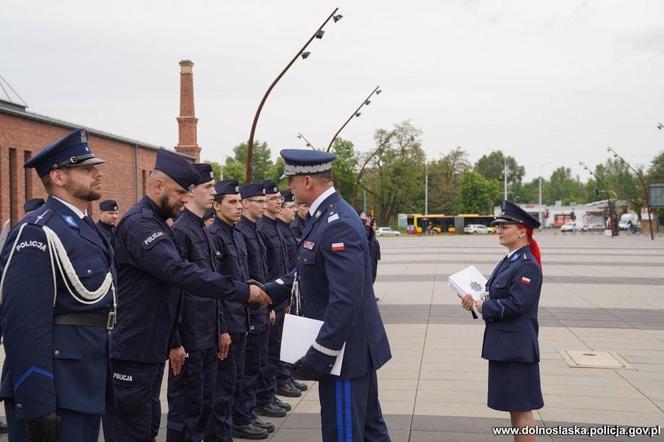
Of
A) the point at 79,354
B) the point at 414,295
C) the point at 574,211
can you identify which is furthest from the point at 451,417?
the point at 574,211

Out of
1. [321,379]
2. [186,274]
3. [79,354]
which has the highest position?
[186,274]

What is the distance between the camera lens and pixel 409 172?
307ft

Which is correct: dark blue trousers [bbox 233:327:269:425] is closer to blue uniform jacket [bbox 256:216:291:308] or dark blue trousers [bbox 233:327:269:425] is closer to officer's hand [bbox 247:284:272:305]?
blue uniform jacket [bbox 256:216:291:308]

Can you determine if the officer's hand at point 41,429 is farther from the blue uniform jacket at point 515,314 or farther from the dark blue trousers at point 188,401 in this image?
the blue uniform jacket at point 515,314

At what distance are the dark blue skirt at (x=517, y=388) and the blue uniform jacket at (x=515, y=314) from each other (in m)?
0.08

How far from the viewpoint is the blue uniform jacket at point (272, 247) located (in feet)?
26.5

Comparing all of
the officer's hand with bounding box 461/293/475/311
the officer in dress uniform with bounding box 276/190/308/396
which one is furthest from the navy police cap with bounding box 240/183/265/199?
the officer's hand with bounding box 461/293/475/311

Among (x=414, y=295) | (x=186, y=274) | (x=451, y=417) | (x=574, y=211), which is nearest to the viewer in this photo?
(x=186, y=274)

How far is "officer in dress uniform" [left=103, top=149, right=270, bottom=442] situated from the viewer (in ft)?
14.5

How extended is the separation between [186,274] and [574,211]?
11657 centimetres

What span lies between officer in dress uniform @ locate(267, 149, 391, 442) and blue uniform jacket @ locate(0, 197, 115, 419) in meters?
1.12

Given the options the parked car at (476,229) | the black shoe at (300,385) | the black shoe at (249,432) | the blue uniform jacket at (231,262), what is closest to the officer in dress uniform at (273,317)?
the black shoe at (300,385)

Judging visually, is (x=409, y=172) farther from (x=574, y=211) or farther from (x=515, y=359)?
(x=515, y=359)

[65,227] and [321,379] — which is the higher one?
[65,227]
